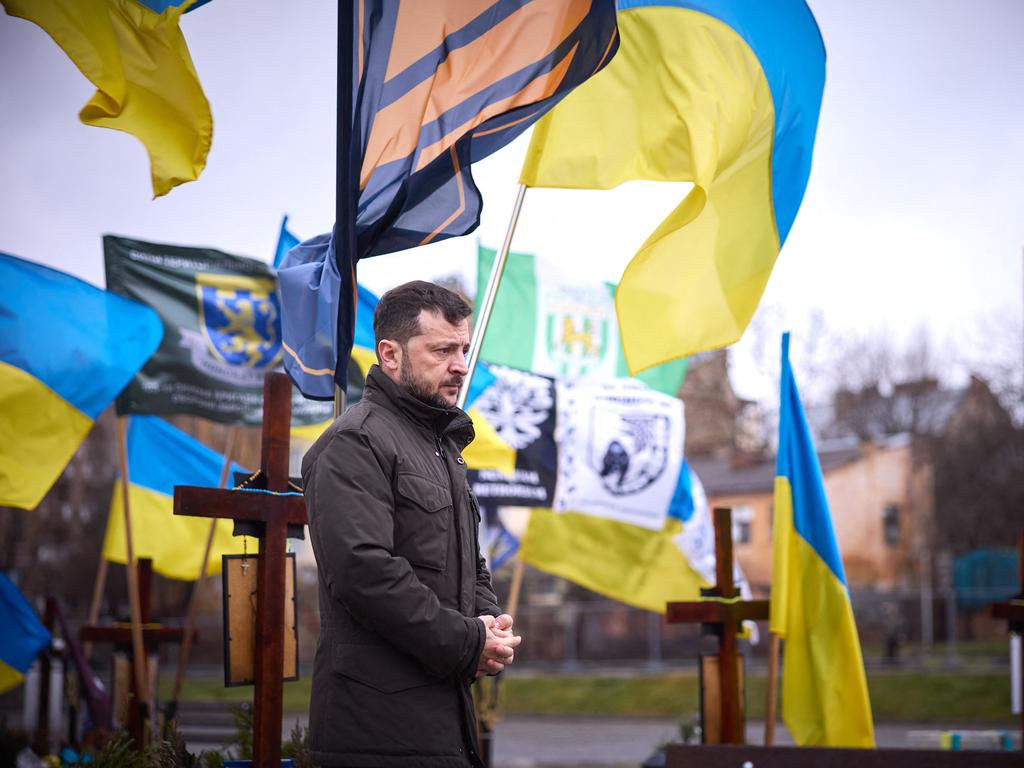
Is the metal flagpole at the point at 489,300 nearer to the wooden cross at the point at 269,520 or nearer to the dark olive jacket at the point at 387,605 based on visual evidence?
the wooden cross at the point at 269,520

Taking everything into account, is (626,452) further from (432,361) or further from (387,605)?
(387,605)

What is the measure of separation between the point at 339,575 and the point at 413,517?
1.02 feet

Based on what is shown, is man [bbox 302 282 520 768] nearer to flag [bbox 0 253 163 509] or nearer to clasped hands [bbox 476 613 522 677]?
clasped hands [bbox 476 613 522 677]

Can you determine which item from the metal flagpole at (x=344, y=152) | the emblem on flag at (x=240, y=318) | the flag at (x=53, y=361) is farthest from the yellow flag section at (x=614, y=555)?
the metal flagpole at (x=344, y=152)

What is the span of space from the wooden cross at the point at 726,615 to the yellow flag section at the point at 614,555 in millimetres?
4648

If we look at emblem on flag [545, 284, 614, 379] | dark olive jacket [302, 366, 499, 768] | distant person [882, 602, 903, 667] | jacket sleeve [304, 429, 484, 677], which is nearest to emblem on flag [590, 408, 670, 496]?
emblem on flag [545, 284, 614, 379]

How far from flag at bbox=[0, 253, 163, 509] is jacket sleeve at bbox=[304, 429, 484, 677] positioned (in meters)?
5.19

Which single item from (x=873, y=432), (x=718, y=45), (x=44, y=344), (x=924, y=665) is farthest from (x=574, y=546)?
(x=873, y=432)

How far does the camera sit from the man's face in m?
3.54

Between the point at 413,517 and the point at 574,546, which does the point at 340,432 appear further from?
the point at 574,546

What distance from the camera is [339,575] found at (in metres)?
3.14

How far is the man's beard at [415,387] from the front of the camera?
3.55 m

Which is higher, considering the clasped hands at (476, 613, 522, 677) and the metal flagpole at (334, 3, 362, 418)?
the metal flagpole at (334, 3, 362, 418)

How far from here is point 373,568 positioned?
311 centimetres
